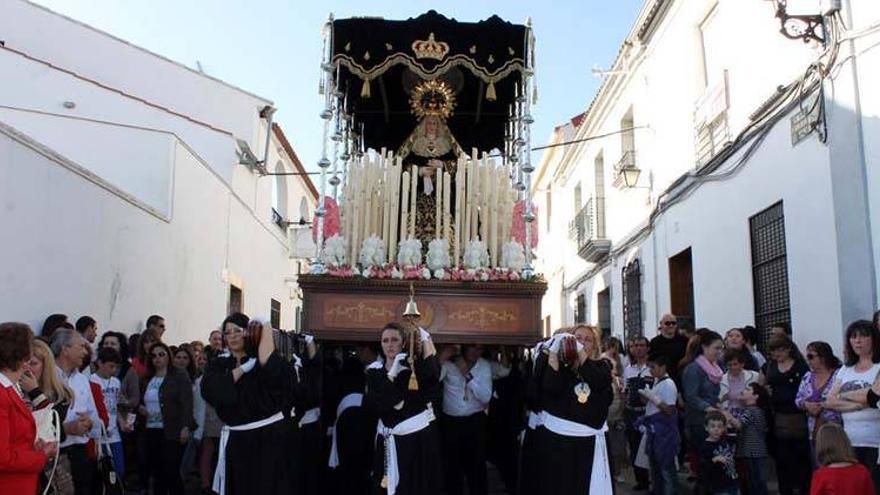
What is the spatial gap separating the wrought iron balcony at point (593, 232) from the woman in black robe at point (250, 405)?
35.8 feet

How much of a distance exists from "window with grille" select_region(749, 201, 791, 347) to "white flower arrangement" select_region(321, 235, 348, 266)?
4330mm

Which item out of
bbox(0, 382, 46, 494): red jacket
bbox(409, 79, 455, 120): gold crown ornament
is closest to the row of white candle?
bbox(409, 79, 455, 120): gold crown ornament

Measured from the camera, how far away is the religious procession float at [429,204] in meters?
Result: 6.04

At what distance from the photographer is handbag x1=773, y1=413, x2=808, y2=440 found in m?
6.07

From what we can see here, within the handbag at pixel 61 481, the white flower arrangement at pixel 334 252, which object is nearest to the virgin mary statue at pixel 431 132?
the white flower arrangement at pixel 334 252

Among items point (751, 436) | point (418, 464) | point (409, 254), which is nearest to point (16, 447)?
point (418, 464)

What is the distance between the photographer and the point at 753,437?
6121 millimetres

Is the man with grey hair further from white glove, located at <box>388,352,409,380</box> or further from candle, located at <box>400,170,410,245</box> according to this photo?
candle, located at <box>400,170,410,245</box>

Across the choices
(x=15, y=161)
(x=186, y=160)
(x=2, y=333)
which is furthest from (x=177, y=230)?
(x=2, y=333)

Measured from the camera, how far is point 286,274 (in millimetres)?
20016

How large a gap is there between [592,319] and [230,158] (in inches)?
313

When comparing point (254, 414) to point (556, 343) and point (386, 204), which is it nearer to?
point (556, 343)

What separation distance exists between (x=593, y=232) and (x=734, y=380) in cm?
985

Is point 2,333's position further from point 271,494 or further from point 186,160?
point 186,160
